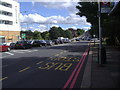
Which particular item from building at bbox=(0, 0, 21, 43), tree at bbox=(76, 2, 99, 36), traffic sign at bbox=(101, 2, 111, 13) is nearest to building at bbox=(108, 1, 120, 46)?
traffic sign at bbox=(101, 2, 111, 13)

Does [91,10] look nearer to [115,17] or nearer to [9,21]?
[115,17]

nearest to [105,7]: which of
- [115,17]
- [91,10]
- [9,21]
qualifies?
[115,17]

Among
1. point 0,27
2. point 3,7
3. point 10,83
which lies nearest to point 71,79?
point 10,83

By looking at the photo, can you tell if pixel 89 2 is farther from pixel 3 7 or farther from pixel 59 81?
pixel 3 7

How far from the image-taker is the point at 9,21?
235 feet

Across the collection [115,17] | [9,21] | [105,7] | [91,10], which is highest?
[9,21]

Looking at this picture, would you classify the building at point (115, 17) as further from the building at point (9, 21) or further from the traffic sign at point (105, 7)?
the building at point (9, 21)

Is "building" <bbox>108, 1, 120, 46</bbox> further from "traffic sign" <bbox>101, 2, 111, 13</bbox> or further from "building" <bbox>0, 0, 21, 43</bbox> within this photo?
"building" <bbox>0, 0, 21, 43</bbox>

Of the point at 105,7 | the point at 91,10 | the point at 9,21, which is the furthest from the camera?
the point at 9,21

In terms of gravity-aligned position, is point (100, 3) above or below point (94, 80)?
above

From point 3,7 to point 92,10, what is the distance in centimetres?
4174

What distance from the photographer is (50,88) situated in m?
7.50

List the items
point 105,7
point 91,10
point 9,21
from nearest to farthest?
point 105,7 → point 91,10 → point 9,21

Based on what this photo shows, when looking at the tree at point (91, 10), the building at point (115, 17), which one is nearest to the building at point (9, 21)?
the tree at point (91, 10)
